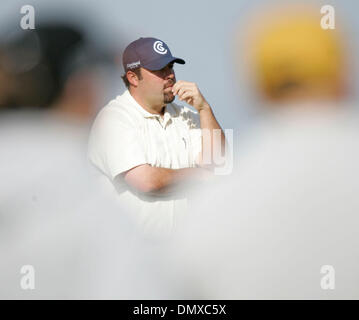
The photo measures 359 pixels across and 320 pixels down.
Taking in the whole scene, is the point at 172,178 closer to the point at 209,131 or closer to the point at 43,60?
the point at 209,131

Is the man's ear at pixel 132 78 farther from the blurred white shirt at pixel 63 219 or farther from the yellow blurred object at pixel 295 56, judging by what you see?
the yellow blurred object at pixel 295 56

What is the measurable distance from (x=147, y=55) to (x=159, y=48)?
0.16ft

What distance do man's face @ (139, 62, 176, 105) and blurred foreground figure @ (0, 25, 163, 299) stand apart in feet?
0.57

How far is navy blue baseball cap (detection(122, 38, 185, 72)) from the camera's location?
62.2 inches

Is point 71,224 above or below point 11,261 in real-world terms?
above

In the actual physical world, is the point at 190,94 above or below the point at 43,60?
below

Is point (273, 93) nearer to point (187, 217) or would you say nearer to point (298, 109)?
point (298, 109)

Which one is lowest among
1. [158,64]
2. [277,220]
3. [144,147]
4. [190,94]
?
[277,220]

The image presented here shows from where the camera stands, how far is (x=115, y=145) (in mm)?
1530

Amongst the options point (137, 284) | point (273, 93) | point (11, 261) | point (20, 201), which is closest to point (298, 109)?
point (273, 93)

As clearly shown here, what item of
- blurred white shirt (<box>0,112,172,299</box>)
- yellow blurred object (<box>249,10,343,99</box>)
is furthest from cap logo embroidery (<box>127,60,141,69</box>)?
yellow blurred object (<box>249,10,343,99</box>)

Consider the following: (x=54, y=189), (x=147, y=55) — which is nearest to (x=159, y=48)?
(x=147, y=55)
